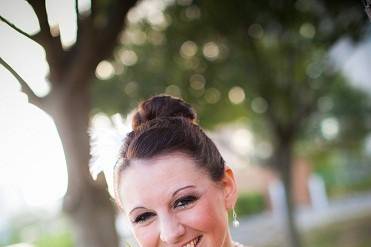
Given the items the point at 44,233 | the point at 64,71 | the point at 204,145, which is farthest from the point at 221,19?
the point at 44,233

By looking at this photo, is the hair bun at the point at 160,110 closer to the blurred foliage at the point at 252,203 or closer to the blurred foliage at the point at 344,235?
the blurred foliage at the point at 344,235

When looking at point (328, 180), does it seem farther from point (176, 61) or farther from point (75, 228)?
point (75, 228)

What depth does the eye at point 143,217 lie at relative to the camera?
210cm

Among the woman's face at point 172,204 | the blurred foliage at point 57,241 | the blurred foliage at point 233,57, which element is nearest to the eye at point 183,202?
the woman's face at point 172,204

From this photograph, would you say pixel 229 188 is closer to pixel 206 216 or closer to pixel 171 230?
pixel 206 216

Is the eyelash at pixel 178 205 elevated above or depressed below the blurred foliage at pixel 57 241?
below

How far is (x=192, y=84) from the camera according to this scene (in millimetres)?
9281

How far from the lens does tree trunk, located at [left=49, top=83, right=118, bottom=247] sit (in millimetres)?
4578

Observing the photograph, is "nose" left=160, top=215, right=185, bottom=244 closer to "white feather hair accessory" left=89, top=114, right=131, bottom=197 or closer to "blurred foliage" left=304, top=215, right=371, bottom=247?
"white feather hair accessory" left=89, top=114, right=131, bottom=197

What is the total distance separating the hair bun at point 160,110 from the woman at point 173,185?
0.02 meters

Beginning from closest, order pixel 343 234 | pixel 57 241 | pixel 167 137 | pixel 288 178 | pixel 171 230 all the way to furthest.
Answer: pixel 171 230 < pixel 167 137 < pixel 288 178 < pixel 343 234 < pixel 57 241

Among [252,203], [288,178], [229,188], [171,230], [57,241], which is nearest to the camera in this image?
[171,230]

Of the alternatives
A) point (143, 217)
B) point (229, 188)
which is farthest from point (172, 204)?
point (229, 188)

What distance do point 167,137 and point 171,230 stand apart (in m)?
0.39
